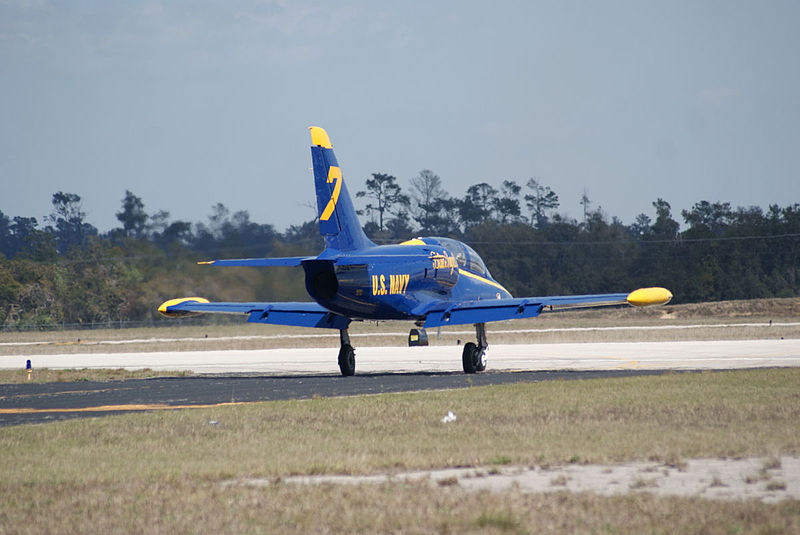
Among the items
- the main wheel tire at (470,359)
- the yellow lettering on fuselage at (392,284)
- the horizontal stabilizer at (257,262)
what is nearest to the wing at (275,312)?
the yellow lettering on fuselage at (392,284)

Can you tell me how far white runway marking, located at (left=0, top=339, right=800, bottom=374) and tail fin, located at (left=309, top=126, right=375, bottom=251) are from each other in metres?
5.87

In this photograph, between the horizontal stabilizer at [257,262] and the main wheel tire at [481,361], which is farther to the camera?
the main wheel tire at [481,361]

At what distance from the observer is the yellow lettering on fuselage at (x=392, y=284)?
28.1 metres

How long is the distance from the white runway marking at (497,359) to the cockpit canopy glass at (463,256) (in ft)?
11.1

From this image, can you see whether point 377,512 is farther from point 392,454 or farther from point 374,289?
point 374,289


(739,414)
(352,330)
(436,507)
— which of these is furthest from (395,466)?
(352,330)

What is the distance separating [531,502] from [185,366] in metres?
29.8

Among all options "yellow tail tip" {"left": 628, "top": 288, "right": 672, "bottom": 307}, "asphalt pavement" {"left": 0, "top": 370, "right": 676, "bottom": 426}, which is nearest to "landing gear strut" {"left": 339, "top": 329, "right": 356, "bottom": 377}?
"asphalt pavement" {"left": 0, "top": 370, "right": 676, "bottom": 426}

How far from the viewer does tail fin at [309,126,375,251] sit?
92.5 feet

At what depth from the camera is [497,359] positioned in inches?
1534

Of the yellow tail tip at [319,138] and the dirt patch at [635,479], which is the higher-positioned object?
the yellow tail tip at [319,138]

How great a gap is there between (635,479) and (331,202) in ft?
62.0

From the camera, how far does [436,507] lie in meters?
9.55

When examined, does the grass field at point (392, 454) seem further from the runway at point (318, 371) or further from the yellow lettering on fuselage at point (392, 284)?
the yellow lettering on fuselage at point (392, 284)
